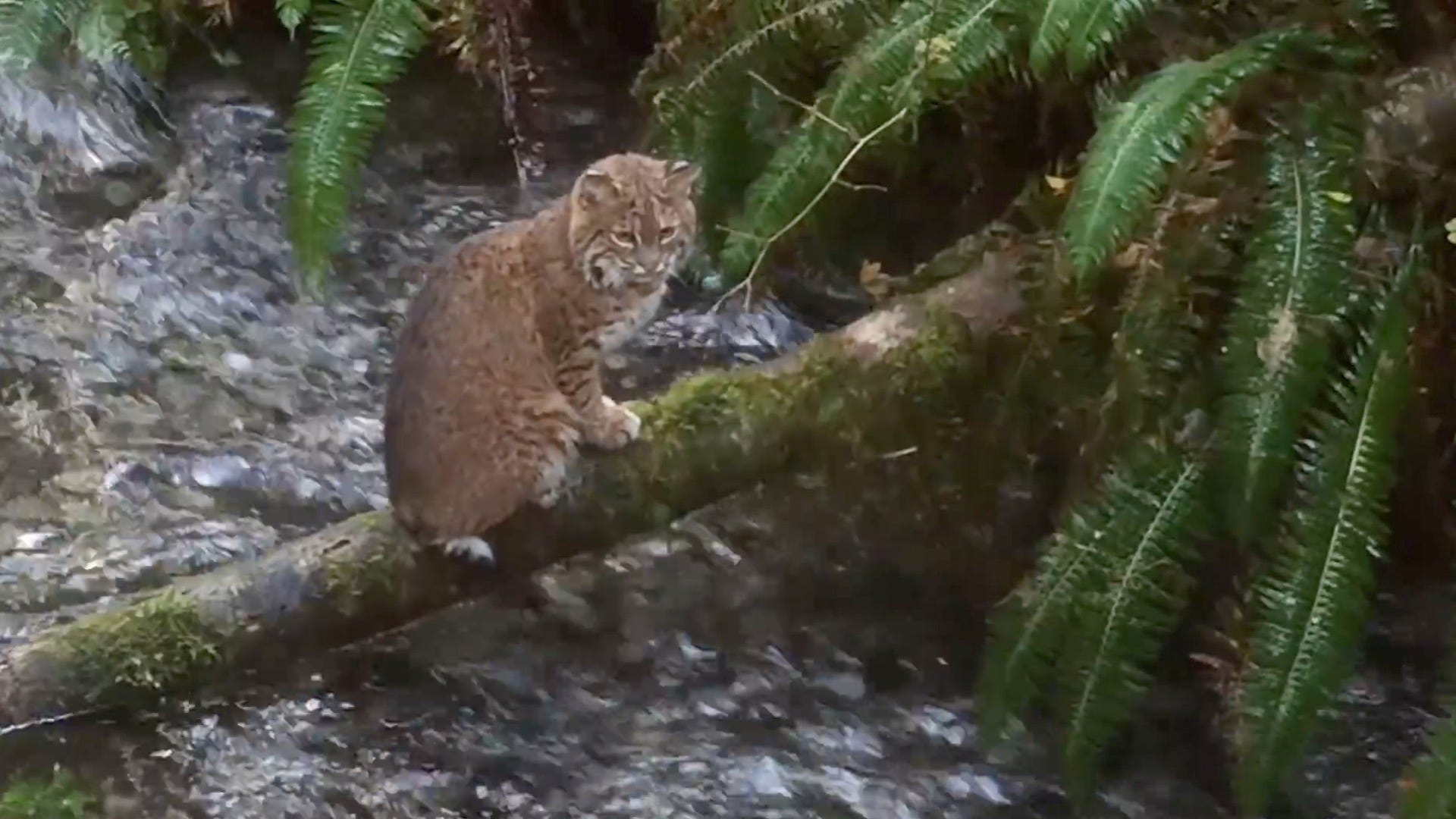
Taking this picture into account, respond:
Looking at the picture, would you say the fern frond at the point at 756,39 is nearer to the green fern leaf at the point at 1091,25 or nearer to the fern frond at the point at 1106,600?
the green fern leaf at the point at 1091,25

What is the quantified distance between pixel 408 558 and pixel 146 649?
426 millimetres

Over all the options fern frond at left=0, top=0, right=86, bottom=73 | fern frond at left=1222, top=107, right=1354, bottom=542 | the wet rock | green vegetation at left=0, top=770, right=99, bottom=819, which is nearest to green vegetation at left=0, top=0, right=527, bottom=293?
fern frond at left=0, top=0, right=86, bottom=73

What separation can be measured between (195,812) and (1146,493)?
1.56 m

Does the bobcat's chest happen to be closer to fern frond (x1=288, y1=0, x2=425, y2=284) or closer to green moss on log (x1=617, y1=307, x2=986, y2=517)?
green moss on log (x1=617, y1=307, x2=986, y2=517)

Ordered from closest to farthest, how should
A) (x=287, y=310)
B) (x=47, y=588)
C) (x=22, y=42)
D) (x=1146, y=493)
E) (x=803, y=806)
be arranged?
1. (x=22, y=42)
2. (x=1146, y=493)
3. (x=803, y=806)
4. (x=47, y=588)
5. (x=287, y=310)

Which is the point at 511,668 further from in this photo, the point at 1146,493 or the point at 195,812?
the point at 1146,493

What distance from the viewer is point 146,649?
2.53m

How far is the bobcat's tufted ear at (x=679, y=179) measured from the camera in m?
2.66

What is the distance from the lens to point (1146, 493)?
7.13 ft

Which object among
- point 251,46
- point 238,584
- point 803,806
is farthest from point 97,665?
point 251,46

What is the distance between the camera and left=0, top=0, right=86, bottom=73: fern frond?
5.26 ft

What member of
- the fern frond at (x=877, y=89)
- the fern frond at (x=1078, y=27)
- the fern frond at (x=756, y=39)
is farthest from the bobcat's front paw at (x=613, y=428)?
the fern frond at (x=1078, y=27)

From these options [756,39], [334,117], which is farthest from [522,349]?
[334,117]

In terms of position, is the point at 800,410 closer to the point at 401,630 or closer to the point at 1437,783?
the point at 401,630
